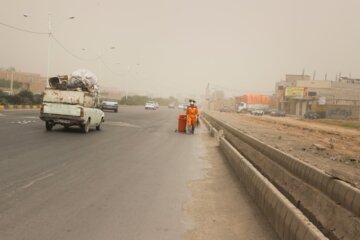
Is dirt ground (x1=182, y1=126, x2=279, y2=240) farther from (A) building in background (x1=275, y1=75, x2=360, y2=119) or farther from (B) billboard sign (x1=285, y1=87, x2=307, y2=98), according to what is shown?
(B) billboard sign (x1=285, y1=87, x2=307, y2=98)

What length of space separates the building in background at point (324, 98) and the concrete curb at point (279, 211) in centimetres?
7078

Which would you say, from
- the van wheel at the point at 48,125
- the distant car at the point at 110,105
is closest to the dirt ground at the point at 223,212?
the van wheel at the point at 48,125

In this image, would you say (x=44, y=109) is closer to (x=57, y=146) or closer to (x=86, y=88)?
(x=86, y=88)

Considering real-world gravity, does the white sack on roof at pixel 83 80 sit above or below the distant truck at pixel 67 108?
above

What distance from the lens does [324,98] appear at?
3359 inches

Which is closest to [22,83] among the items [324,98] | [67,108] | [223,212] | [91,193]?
[324,98]

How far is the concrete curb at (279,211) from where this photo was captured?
4605mm

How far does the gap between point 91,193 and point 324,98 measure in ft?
273

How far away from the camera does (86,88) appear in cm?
2228

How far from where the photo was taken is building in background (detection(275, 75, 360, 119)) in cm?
7675

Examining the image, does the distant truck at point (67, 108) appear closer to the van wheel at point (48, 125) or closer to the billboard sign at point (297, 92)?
the van wheel at point (48, 125)

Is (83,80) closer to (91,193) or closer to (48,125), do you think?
(48,125)

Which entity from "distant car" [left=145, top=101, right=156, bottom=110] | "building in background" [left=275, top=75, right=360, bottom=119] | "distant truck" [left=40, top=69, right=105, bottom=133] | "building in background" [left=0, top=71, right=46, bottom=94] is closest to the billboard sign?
"building in background" [left=275, top=75, right=360, bottom=119]

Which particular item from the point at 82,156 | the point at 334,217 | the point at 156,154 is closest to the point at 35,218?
the point at 334,217
